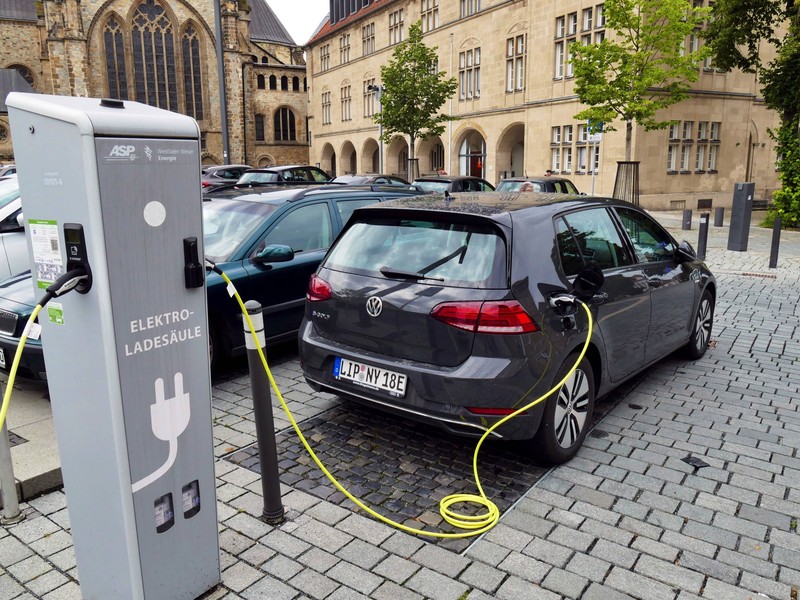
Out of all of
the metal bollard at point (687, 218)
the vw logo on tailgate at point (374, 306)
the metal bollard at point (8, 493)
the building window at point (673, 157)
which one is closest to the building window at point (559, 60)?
the building window at point (673, 157)

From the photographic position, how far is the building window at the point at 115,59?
51.3 meters

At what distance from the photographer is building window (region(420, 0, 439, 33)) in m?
39.9

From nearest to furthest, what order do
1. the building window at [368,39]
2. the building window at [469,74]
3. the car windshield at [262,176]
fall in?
1. the car windshield at [262,176]
2. the building window at [469,74]
3. the building window at [368,39]

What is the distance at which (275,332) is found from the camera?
20.4 ft

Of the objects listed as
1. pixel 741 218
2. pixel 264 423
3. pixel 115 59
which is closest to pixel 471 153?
pixel 741 218

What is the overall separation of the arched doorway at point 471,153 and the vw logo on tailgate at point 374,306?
117 feet

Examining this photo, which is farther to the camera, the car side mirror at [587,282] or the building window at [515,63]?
the building window at [515,63]

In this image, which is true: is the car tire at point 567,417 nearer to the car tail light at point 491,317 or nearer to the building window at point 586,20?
the car tail light at point 491,317

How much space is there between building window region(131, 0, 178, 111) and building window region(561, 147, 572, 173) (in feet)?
113

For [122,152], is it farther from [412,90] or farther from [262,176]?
[412,90]

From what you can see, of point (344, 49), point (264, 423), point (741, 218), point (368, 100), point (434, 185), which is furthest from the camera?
point (344, 49)

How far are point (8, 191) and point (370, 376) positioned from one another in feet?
23.4

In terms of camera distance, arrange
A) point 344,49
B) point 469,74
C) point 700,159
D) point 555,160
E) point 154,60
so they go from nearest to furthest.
A: point 700,159, point 555,160, point 469,74, point 344,49, point 154,60

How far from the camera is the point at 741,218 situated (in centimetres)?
1526
